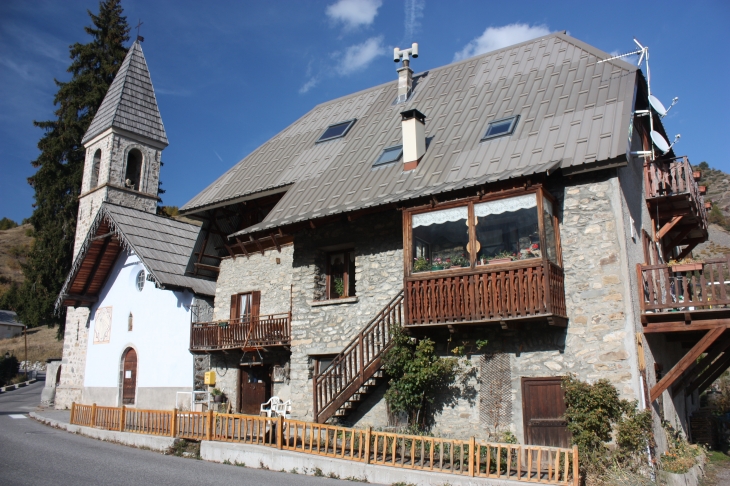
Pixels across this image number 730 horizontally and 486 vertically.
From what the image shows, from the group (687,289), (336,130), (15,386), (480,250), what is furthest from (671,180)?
(15,386)

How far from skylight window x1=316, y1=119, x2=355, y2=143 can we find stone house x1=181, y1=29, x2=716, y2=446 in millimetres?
104

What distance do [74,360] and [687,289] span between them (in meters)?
22.8

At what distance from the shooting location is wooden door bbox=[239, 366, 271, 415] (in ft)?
59.1

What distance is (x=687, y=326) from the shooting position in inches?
447

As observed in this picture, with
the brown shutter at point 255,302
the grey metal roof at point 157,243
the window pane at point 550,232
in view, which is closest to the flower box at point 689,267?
the window pane at point 550,232

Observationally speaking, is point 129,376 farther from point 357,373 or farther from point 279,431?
point 357,373

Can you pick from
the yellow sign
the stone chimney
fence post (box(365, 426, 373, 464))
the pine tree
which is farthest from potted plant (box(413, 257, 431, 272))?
the pine tree

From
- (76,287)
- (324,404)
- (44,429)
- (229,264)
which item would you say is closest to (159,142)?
(76,287)

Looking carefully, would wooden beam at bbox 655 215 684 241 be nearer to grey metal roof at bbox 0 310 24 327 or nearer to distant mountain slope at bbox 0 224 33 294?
grey metal roof at bbox 0 310 24 327

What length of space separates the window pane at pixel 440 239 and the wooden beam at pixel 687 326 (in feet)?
12.6

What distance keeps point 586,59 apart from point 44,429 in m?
18.3

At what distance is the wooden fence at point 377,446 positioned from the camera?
30.6ft

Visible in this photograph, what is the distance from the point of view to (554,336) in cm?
1153

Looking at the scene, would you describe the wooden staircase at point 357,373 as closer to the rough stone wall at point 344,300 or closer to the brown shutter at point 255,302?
the rough stone wall at point 344,300
